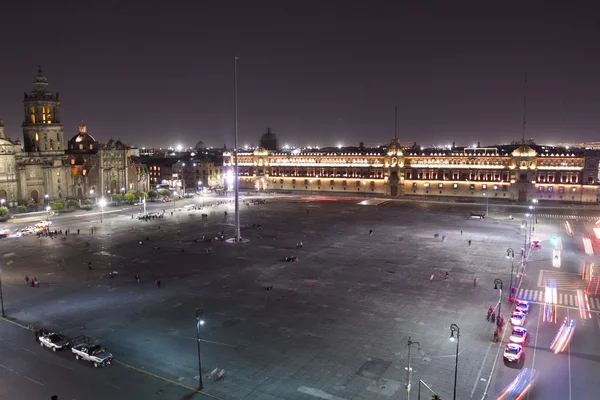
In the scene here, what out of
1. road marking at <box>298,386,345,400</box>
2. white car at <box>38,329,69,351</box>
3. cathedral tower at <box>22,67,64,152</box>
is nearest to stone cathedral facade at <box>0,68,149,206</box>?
cathedral tower at <box>22,67,64,152</box>

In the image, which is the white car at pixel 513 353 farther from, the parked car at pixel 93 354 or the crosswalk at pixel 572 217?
the crosswalk at pixel 572 217

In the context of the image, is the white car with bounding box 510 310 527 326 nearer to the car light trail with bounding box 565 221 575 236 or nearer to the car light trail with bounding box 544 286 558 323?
the car light trail with bounding box 544 286 558 323

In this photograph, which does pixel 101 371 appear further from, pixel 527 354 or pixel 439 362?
pixel 527 354

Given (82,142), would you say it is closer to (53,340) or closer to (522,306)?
(53,340)

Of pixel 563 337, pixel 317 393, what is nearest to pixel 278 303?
pixel 317 393

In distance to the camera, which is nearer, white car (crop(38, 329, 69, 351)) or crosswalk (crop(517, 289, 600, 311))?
white car (crop(38, 329, 69, 351))

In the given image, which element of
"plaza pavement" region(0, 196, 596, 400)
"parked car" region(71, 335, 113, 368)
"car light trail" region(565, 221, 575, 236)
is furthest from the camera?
"car light trail" region(565, 221, 575, 236)

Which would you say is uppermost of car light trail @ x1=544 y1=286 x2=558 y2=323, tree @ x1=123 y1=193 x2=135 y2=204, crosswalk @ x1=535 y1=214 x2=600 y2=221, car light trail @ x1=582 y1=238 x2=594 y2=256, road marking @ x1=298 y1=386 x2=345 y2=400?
tree @ x1=123 y1=193 x2=135 y2=204
